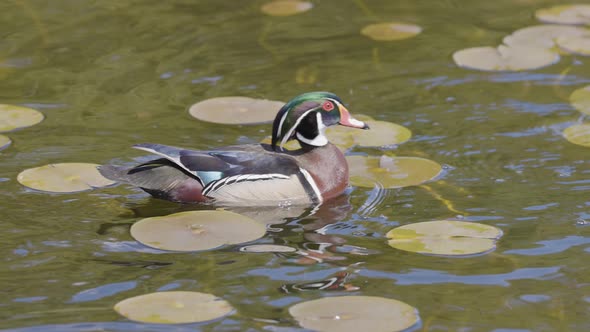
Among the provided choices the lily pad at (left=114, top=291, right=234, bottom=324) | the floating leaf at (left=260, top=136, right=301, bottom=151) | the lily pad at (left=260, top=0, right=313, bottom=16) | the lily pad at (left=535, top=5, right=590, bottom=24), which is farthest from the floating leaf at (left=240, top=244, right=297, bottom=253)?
the lily pad at (left=535, top=5, right=590, bottom=24)

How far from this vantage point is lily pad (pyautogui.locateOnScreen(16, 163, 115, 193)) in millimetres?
8359

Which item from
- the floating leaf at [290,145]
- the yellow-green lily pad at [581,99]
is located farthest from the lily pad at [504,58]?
the floating leaf at [290,145]

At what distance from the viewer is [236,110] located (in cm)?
1015

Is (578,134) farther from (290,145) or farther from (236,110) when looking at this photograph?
(236,110)

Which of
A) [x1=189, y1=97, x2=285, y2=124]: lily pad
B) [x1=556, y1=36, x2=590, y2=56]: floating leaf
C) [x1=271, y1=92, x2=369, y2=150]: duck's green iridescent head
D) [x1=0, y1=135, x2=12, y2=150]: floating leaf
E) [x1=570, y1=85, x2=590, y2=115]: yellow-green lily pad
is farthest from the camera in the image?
[x1=556, y1=36, x2=590, y2=56]: floating leaf

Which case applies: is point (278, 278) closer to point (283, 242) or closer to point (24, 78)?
Result: point (283, 242)

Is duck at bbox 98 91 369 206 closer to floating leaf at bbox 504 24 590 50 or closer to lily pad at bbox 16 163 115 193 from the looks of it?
lily pad at bbox 16 163 115 193

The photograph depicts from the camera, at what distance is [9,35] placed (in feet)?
40.4

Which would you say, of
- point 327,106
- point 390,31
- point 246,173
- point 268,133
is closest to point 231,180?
point 246,173

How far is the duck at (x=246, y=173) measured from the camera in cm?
834

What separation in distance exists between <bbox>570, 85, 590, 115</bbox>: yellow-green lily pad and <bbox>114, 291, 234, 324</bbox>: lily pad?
17.4 ft

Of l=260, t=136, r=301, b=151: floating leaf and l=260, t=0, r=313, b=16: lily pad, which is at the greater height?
l=260, t=0, r=313, b=16: lily pad

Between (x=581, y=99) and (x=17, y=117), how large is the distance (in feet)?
18.4

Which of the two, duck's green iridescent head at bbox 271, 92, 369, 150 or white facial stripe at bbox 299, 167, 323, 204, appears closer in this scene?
white facial stripe at bbox 299, 167, 323, 204
